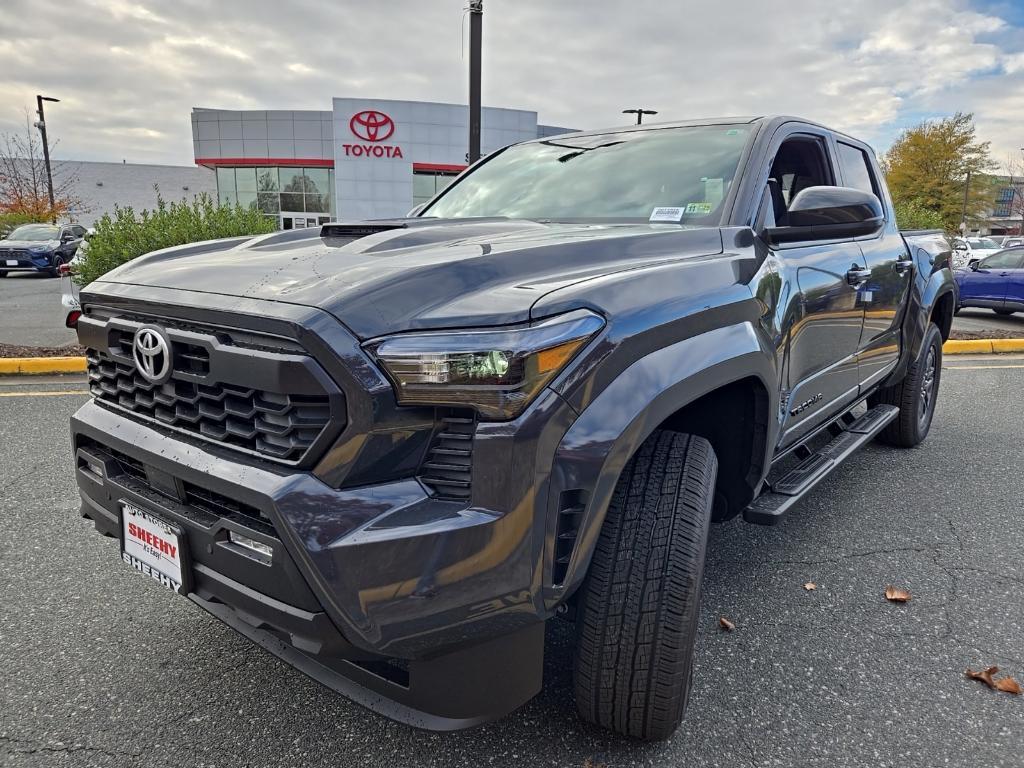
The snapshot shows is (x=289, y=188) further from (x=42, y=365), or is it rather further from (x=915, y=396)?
(x=915, y=396)

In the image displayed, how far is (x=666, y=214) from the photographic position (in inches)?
99.7

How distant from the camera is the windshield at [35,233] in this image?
20.3 metres

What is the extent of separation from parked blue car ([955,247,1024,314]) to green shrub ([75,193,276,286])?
1177 cm

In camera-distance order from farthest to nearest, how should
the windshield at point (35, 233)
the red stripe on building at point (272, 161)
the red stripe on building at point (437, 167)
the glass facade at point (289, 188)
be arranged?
the glass facade at point (289, 188), the red stripe on building at point (272, 161), the red stripe on building at point (437, 167), the windshield at point (35, 233)

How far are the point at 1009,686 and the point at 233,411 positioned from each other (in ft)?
7.80

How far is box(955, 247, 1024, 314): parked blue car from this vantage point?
39.1ft

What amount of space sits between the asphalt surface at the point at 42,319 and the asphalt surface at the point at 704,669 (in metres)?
6.00

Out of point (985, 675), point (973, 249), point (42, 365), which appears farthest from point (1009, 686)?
point (973, 249)

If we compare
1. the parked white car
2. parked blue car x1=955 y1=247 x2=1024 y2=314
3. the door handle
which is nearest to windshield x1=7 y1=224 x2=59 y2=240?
parked blue car x1=955 y1=247 x2=1024 y2=314

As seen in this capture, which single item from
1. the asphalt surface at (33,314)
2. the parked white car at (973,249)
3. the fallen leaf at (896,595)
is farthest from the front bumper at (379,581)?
the parked white car at (973,249)

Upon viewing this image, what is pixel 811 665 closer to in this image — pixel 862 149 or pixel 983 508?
pixel 983 508

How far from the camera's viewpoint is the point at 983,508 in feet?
12.1

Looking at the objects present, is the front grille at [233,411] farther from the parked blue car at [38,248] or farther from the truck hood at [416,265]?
the parked blue car at [38,248]

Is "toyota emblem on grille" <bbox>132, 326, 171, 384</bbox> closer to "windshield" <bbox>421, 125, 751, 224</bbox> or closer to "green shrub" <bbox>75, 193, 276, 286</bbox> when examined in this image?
"windshield" <bbox>421, 125, 751, 224</bbox>
